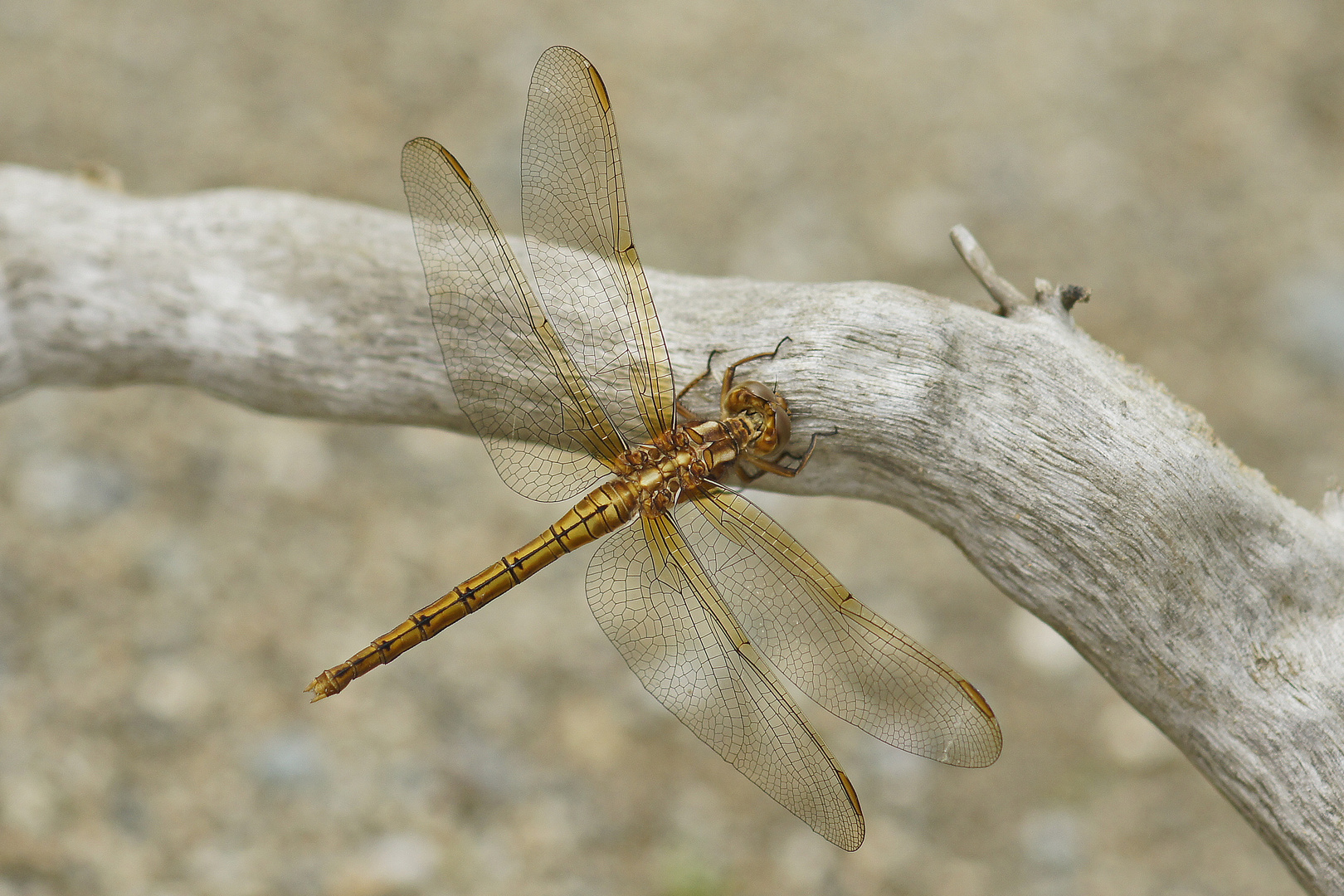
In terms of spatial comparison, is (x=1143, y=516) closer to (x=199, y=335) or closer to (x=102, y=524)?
(x=199, y=335)

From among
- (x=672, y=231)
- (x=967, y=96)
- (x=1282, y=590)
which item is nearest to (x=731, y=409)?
(x=1282, y=590)

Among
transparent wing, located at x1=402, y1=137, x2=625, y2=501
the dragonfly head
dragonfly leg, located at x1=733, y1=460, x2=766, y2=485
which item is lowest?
transparent wing, located at x1=402, y1=137, x2=625, y2=501

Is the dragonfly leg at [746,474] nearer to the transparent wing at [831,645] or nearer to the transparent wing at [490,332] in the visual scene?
the transparent wing at [831,645]

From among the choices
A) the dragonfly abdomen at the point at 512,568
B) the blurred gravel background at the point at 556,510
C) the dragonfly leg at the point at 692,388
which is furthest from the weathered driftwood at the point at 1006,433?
the blurred gravel background at the point at 556,510

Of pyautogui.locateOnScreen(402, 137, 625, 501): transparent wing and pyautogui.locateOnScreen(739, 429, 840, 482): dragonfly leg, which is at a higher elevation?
pyautogui.locateOnScreen(739, 429, 840, 482): dragonfly leg

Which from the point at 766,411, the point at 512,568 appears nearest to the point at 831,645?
the point at 766,411

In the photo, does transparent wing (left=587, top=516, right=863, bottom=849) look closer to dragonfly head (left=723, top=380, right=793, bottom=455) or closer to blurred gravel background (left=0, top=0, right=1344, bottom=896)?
dragonfly head (left=723, top=380, right=793, bottom=455)

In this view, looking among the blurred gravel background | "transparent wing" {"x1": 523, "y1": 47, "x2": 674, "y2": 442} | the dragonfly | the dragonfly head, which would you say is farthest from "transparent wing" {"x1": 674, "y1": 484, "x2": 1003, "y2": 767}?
the blurred gravel background

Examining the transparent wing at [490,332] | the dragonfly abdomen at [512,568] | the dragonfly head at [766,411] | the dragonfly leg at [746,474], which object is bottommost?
the dragonfly abdomen at [512,568]
